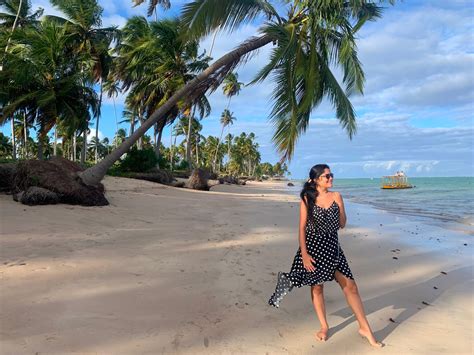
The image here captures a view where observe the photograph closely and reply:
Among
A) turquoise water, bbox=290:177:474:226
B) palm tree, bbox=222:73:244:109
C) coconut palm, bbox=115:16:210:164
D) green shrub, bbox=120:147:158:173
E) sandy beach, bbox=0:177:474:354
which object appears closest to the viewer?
sandy beach, bbox=0:177:474:354

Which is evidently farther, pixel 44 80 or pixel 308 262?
pixel 44 80

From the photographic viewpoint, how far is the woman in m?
3.31

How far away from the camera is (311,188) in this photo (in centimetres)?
345

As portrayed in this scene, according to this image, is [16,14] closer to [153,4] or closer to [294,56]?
[153,4]

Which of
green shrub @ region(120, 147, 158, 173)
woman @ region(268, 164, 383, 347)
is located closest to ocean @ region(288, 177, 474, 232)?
woman @ region(268, 164, 383, 347)

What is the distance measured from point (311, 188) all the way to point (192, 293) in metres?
1.96

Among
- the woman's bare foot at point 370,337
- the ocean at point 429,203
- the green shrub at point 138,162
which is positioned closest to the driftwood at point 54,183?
the woman's bare foot at point 370,337

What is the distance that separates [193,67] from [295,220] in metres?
20.1

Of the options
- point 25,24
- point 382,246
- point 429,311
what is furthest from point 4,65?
point 429,311

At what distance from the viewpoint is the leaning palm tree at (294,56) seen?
9188 millimetres

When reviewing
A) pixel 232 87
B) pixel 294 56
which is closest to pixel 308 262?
pixel 294 56

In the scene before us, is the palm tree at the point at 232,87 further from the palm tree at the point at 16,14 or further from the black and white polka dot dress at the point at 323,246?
the black and white polka dot dress at the point at 323,246

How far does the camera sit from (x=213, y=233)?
7.98 meters

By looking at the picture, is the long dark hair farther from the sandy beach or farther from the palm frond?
the palm frond
